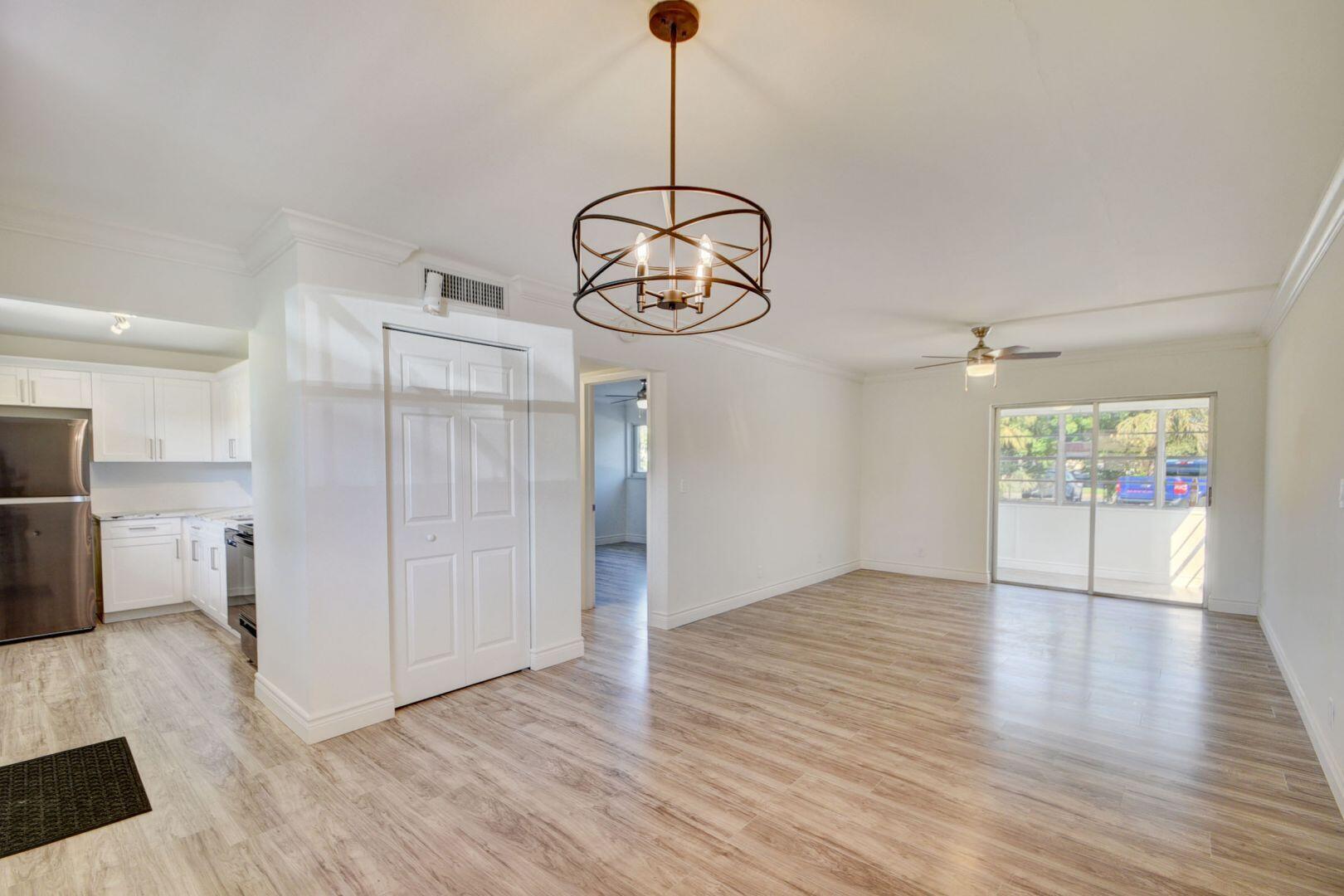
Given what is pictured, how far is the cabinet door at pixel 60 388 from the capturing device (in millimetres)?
4723

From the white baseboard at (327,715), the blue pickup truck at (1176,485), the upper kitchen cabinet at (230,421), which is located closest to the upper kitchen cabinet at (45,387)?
the upper kitchen cabinet at (230,421)

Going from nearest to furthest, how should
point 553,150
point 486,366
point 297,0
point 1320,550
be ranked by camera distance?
1. point 297,0
2. point 553,150
3. point 1320,550
4. point 486,366

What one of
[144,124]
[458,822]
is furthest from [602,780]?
[144,124]

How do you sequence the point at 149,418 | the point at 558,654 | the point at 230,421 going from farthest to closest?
the point at 230,421, the point at 149,418, the point at 558,654

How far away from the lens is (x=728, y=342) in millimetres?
5422

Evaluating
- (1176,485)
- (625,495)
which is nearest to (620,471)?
(625,495)

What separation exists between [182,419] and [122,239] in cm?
331

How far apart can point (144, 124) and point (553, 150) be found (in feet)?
4.63

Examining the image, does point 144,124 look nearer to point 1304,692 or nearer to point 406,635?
point 406,635

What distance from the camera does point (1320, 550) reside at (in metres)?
2.86

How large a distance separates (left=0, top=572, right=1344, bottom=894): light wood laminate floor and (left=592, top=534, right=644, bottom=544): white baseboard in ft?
17.8

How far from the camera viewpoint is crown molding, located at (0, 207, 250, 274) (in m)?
2.65

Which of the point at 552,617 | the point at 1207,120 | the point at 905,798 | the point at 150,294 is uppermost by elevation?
the point at 1207,120

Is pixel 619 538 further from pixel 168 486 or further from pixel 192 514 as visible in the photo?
pixel 168 486
